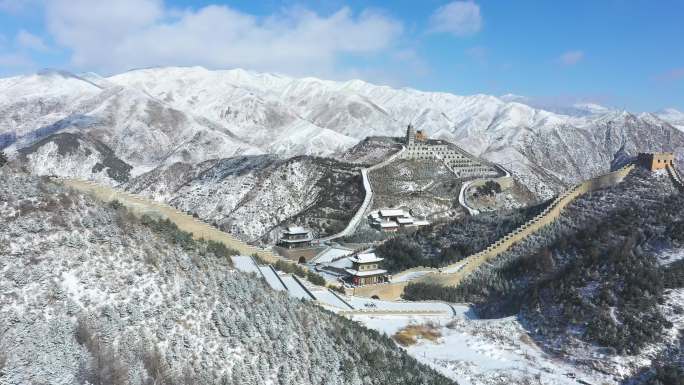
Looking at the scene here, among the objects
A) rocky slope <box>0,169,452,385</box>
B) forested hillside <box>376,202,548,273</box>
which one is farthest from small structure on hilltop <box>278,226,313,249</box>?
rocky slope <box>0,169,452,385</box>

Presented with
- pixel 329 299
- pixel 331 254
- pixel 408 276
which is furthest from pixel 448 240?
pixel 329 299

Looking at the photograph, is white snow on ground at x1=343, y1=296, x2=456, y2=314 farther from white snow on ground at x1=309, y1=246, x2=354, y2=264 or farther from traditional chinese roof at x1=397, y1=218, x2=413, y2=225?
traditional chinese roof at x1=397, y1=218, x2=413, y2=225

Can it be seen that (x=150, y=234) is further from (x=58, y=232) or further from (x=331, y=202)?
(x=331, y=202)

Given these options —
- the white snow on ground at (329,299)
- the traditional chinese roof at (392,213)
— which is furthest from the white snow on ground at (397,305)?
the traditional chinese roof at (392,213)

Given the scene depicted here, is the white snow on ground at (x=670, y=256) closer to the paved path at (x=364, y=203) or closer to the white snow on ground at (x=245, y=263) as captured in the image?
the white snow on ground at (x=245, y=263)

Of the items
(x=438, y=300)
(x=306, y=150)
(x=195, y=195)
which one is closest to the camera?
(x=438, y=300)

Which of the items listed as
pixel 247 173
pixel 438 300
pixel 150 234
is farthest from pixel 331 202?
pixel 150 234
